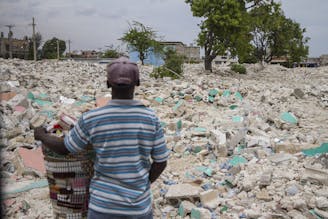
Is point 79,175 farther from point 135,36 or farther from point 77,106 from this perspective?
point 135,36

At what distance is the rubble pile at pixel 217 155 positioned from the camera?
10.9 ft

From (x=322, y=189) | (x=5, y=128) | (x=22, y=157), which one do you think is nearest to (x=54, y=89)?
(x=5, y=128)

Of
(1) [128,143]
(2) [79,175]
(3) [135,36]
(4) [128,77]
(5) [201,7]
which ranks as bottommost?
(2) [79,175]

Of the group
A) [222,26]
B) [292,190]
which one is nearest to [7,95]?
[292,190]

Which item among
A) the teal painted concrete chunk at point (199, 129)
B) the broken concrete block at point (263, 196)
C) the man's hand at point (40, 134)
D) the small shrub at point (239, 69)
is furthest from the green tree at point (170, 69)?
the man's hand at point (40, 134)

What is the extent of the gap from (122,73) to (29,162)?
2957 mm

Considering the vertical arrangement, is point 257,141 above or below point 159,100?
below

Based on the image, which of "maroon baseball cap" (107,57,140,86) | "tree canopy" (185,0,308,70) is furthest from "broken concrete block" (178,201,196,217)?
"tree canopy" (185,0,308,70)

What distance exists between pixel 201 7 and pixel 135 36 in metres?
3.96

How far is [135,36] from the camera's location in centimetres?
1867

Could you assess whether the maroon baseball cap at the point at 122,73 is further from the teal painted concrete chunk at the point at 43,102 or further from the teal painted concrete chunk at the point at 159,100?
the teal painted concrete chunk at the point at 159,100

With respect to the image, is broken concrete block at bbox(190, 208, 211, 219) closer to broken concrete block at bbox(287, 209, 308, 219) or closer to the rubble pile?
the rubble pile

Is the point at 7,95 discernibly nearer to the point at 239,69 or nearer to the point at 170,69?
the point at 170,69

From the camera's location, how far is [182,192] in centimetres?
348
